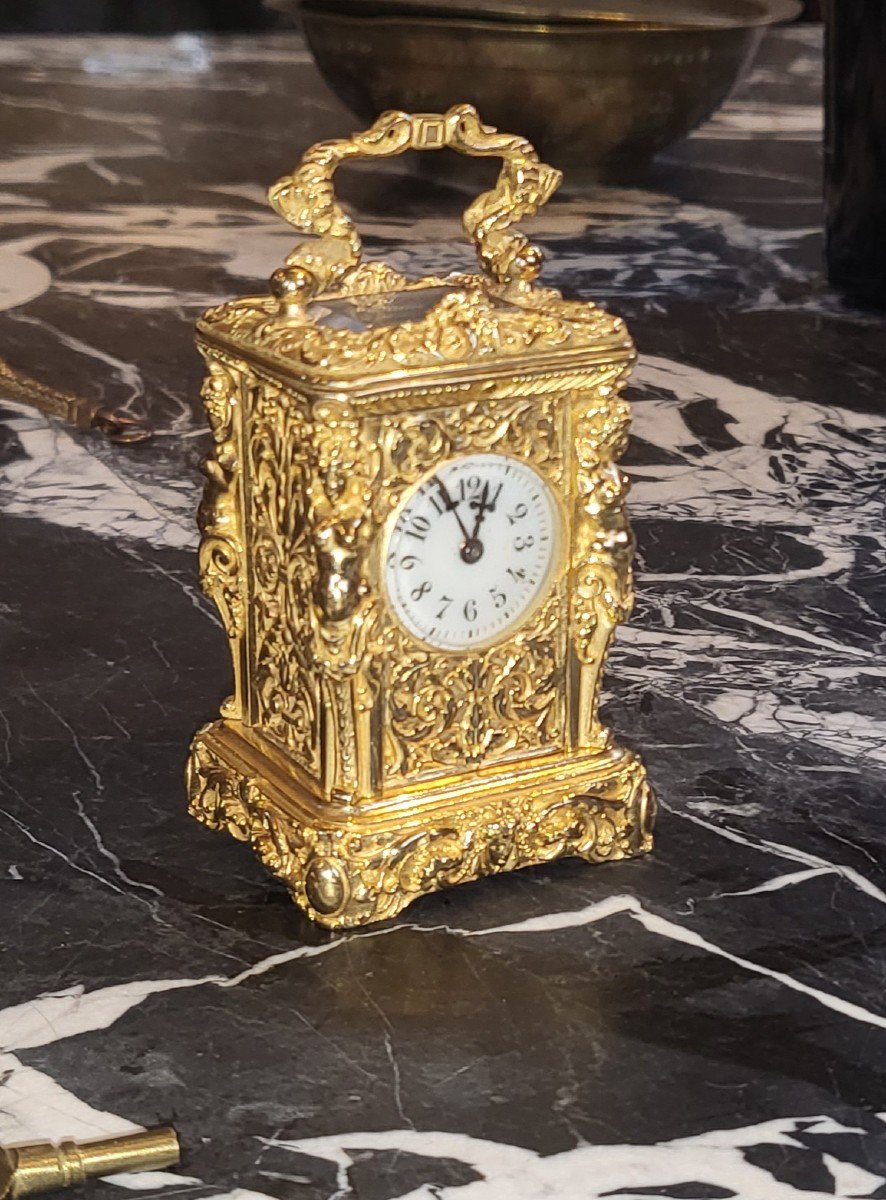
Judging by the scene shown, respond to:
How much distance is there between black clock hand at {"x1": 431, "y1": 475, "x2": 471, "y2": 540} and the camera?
1229 millimetres

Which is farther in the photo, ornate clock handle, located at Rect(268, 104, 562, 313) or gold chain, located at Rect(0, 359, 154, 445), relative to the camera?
gold chain, located at Rect(0, 359, 154, 445)

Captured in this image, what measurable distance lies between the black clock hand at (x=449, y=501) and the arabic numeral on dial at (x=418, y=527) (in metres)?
0.02

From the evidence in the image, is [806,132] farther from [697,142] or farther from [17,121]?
[17,121]

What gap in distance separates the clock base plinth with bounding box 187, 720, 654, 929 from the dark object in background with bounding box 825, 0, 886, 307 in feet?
5.25

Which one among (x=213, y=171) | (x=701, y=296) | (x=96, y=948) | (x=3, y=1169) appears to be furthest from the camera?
(x=213, y=171)

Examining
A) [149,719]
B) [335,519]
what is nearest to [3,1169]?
[335,519]

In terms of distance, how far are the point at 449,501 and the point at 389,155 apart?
22 centimetres

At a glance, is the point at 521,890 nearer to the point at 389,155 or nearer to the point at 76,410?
the point at 389,155

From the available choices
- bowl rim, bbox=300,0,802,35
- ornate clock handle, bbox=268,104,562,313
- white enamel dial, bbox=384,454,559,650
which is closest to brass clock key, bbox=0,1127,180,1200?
white enamel dial, bbox=384,454,559,650

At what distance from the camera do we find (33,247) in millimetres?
3154

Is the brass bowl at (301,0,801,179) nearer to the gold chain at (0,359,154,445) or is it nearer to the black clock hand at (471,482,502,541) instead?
the gold chain at (0,359,154,445)

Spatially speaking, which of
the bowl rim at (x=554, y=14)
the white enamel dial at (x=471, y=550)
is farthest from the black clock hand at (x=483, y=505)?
the bowl rim at (x=554, y=14)

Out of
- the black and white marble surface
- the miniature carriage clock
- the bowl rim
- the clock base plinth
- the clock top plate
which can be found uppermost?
the bowl rim

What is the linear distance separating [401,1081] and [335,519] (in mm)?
334
